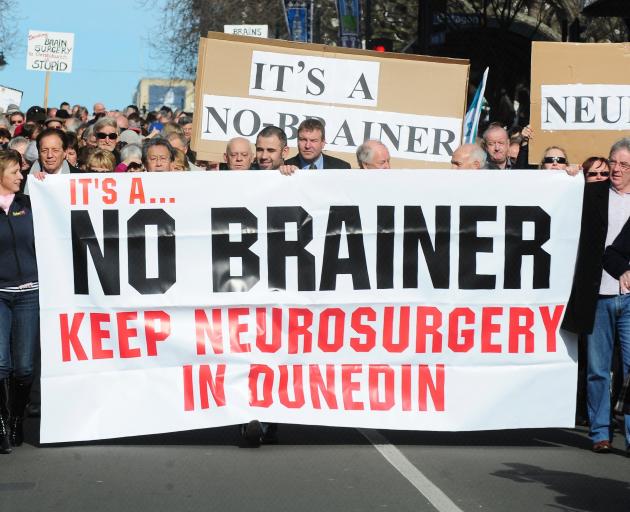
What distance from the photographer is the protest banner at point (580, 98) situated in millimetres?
12336

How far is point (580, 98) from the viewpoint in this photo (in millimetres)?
12414

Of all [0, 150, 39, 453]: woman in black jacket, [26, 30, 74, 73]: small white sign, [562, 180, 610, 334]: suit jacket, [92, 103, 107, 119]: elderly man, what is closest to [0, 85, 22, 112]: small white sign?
[26, 30, 74, 73]: small white sign

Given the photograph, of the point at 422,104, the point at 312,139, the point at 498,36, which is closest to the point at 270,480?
the point at 312,139

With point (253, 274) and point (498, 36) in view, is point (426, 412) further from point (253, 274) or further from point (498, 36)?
point (498, 36)

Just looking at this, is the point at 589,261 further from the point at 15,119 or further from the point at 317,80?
the point at 15,119

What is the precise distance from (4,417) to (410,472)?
8.69 ft

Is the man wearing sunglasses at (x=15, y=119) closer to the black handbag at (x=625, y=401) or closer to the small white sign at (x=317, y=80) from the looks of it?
the small white sign at (x=317, y=80)

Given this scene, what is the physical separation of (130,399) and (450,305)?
6.89 ft

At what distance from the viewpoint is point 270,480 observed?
8281 mm

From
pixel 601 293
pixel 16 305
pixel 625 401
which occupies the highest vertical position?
pixel 601 293

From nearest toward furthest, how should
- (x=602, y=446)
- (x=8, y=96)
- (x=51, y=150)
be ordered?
(x=602, y=446) → (x=51, y=150) → (x=8, y=96)

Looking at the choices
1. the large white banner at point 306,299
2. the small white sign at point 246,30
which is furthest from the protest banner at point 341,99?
the small white sign at point 246,30

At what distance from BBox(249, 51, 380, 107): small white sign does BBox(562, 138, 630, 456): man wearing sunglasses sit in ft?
11.7

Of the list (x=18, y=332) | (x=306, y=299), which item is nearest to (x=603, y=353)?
(x=306, y=299)
